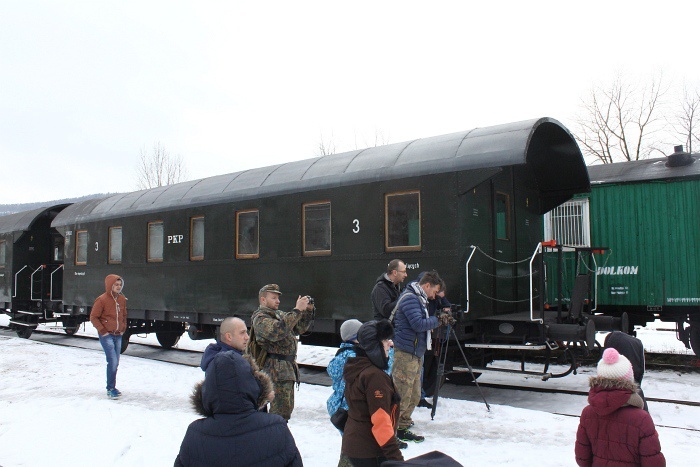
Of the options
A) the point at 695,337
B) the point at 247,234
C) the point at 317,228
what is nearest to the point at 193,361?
the point at 247,234

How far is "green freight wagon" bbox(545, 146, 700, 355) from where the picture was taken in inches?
395

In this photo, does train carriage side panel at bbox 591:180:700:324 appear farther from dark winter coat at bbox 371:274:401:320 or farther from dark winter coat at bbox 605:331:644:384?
dark winter coat at bbox 605:331:644:384

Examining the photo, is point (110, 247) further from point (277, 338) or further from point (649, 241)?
point (649, 241)

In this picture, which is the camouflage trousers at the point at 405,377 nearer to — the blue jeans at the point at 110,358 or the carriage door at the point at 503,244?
the carriage door at the point at 503,244

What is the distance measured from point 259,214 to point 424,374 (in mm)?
4186

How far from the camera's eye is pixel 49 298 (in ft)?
54.5

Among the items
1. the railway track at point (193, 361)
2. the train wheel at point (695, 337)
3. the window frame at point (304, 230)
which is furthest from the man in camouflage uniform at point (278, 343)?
the train wheel at point (695, 337)

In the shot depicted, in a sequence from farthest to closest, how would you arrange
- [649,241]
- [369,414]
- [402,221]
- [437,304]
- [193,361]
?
[193,361]
[649,241]
[402,221]
[437,304]
[369,414]

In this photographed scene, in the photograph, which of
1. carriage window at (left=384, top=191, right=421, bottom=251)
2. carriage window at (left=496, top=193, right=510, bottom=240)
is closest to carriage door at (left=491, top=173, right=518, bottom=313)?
carriage window at (left=496, top=193, right=510, bottom=240)

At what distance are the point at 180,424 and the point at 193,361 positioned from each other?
551 cm

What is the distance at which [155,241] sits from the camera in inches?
481

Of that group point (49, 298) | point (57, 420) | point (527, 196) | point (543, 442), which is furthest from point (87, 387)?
point (49, 298)

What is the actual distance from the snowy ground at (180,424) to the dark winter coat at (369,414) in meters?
1.84

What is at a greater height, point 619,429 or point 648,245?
point 648,245
